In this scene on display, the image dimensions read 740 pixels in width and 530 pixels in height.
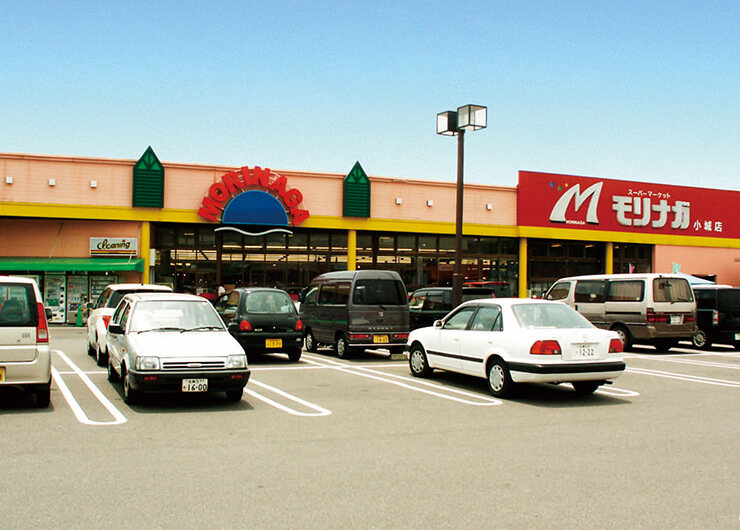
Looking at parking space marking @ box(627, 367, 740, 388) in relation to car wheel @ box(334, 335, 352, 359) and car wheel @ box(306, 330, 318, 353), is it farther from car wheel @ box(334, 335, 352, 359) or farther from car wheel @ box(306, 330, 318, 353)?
car wheel @ box(306, 330, 318, 353)

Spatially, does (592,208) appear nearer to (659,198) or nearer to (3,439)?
(659,198)

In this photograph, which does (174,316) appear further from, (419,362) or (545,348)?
(545,348)

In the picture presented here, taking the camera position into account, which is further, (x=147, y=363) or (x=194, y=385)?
(x=194, y=385)

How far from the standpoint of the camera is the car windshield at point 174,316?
10055 mm

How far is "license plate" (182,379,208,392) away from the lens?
8836 mm

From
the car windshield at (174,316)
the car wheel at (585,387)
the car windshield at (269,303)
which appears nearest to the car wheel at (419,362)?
the car wheel at (585,387)

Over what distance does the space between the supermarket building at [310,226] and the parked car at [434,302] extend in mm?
10943

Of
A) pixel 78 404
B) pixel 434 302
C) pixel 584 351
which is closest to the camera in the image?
pixel 78 404

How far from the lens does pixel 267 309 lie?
14.9 m

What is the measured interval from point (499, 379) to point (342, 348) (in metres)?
6.45

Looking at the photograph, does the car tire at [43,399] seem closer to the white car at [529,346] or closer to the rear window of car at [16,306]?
the rear window of car at [16,306]

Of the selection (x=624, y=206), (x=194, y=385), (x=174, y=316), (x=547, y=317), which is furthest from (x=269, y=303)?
(x=624, y=206)

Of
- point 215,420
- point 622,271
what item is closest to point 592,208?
point 622,271

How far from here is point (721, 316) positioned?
18.7 m
